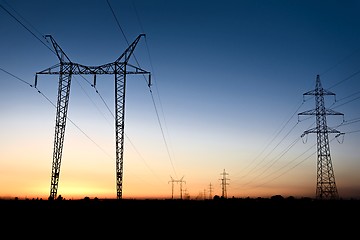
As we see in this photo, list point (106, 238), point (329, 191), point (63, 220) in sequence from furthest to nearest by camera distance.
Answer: point (329, 191) < point (63, 220) < point (106, 238)

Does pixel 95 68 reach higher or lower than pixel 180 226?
higher

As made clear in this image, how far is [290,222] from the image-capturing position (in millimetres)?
24516

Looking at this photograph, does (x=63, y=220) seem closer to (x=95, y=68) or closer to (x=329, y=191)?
(x=95, y=68)

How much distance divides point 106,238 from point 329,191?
44689 mm

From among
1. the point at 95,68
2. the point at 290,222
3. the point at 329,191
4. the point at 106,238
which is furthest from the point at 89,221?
the point at 329,191

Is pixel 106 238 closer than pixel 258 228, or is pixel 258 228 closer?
pixel 106 238

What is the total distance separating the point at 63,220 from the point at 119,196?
16.4 meters

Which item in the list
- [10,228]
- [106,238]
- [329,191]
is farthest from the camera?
[329,191]

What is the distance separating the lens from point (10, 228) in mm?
19109

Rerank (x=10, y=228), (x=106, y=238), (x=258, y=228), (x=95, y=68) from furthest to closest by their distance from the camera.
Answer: (x=95, y=68) < (x=258, y=228) < (x=10, y=228) < (x=106, y=238)

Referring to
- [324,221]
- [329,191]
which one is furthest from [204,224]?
[329,191]

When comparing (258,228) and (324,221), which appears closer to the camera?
(258,228)

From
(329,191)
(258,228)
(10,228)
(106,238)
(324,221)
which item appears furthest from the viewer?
(329,191)

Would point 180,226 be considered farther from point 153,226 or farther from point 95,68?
point 95,68
